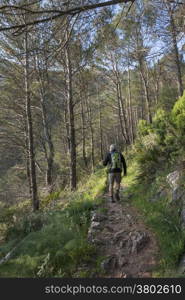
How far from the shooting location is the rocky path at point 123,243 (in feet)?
11.3

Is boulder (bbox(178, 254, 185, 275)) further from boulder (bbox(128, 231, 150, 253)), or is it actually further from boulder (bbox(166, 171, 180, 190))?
boulder (bbox(166, 171, 180, 190))

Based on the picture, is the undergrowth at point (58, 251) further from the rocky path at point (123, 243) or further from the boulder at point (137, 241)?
the boulder at point (137, 241)

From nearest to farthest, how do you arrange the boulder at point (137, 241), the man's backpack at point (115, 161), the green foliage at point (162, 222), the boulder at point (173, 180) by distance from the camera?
the green foliage at point (162, 222), the boulder at point (137, 241), the boulder at point (173, 180), the man's backpack at point (115, 161)

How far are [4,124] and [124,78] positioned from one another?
13394 mm

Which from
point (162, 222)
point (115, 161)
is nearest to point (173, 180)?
point (162, 222)

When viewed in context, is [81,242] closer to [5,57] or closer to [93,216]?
[93,216]

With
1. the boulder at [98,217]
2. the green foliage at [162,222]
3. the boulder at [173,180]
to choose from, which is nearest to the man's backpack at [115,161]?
the green foliage at [162,222]

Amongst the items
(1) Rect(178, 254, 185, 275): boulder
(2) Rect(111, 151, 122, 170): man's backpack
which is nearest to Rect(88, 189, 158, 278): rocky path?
(1) Rect(178, 254, 185, 275): boulder

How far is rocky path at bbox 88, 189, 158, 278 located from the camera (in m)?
3.44

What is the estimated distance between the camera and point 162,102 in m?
15.2

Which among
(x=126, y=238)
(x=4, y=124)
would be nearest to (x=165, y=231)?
(x=126, y=238)

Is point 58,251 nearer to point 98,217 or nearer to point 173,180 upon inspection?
point 98,217

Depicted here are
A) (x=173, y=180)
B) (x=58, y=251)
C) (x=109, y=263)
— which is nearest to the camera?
(x=109, y=263)

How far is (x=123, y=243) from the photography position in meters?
4.01
